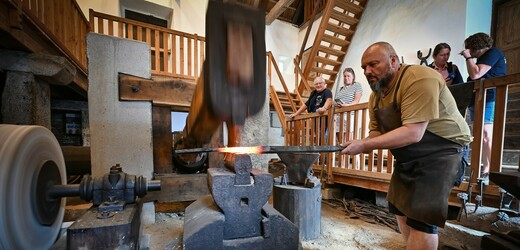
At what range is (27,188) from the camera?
1.14 metres

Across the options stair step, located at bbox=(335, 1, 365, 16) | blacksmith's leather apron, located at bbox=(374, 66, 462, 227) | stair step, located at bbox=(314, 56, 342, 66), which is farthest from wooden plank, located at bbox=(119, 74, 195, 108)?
stair step, located at bbox=(335, 1, 365, 16)

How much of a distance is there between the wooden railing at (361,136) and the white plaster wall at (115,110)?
2587 mm

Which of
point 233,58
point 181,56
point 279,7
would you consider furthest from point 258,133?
point 279,7

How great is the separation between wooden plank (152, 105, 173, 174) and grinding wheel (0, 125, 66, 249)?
1046mm

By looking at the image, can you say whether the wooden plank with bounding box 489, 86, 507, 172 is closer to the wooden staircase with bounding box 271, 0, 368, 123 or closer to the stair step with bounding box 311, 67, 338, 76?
the wooden staircase with bounding box 271, 0, 368, 123

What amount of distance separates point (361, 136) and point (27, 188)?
324 centimetres

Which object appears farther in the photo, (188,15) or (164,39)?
(188,15)

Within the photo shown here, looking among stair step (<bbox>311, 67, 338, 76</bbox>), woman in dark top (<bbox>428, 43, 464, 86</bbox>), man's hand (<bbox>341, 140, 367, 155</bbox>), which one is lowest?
man's hand (<bbox>341, 140, 367, 155</bbox>)

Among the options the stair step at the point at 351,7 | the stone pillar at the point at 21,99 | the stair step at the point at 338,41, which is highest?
the stair step at the point at 351,7

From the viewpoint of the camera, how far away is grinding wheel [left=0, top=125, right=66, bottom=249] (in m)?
1.04

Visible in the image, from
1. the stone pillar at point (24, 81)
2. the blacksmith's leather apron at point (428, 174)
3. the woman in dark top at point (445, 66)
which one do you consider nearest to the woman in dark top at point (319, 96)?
the woman in dark top at point (445, 66)

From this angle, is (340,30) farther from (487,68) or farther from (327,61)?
(487,68)

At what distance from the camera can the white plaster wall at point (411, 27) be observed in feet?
13.0

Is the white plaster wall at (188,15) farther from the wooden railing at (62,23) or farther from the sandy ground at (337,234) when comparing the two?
the sandy ground at (337,234)
